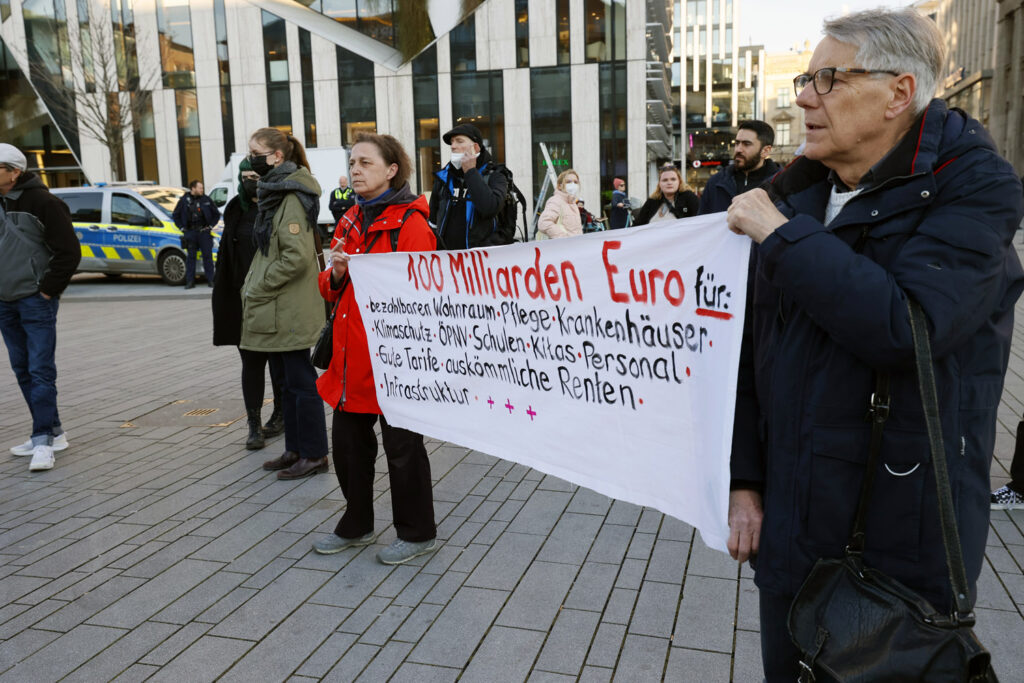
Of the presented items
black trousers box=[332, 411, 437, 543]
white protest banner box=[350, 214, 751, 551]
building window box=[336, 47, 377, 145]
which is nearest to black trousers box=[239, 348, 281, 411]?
black trousers box=[332, 411, 437, 543]

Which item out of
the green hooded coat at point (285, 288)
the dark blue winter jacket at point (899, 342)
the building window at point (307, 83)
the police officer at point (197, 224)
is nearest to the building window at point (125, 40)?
the building window at point (307, 83)

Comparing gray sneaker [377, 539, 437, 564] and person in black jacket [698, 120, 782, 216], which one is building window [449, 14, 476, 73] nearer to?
person in black jacket [698, 120, 782, 216]

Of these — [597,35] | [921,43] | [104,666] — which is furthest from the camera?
[597,35]

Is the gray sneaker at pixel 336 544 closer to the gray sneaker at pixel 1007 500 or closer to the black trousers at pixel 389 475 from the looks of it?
the black trousers at pixel 389 475

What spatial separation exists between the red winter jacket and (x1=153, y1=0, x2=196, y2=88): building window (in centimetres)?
3730

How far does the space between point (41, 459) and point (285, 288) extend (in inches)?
79.2

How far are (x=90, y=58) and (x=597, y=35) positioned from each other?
19.7 m

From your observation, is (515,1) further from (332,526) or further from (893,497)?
(893,497)

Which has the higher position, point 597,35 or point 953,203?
point 597,35

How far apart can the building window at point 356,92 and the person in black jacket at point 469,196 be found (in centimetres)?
3151

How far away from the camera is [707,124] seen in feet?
325

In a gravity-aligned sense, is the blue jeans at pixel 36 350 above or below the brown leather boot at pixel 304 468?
above

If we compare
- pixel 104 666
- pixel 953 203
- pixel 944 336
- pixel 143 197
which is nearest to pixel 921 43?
pixel 953 203

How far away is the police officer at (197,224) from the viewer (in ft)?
54.1
